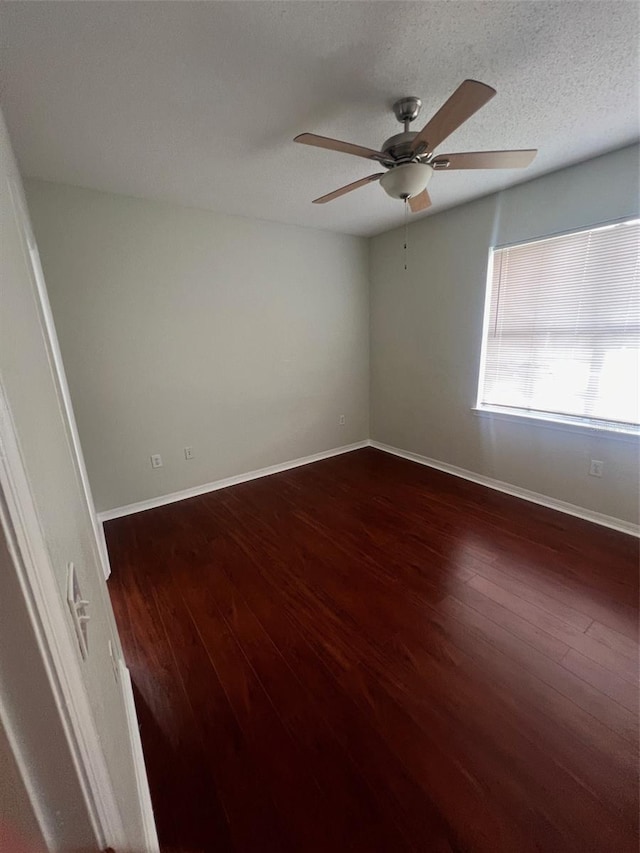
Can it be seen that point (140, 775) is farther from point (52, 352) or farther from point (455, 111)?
point (455, 111)

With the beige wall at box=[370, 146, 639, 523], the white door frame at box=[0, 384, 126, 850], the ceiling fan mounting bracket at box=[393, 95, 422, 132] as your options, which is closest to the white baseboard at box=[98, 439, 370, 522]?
the beige wall at box=[370, 146, 639, 523]

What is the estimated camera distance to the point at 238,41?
1229mm

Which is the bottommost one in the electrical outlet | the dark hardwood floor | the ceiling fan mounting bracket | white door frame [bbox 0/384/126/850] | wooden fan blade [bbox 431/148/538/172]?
the dark hardwood floor

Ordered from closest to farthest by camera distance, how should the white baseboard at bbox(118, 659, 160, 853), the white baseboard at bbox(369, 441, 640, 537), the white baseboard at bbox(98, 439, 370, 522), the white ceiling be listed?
the white baseboard at bbox(118, 659, 160, 853) → the white ceiling → the white baseboard at bbox(369, 441, 640, 537) → the white baseboard at bbox(98, 439, 370, 522)

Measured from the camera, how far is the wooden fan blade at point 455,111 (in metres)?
1.11

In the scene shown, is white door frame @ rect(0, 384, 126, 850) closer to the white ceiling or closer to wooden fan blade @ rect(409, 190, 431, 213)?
the white ceiling

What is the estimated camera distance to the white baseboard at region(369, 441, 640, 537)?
2.39m

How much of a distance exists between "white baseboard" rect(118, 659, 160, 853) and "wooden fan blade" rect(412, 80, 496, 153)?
7.45 feet

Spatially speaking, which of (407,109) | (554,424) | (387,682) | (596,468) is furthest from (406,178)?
(596,468)

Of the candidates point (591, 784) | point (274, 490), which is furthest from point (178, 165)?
point (591, 784)

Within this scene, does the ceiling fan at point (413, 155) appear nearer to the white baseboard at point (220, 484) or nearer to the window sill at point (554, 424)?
the window sill at point (554, 424)

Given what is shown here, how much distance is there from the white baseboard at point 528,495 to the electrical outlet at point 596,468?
284mm

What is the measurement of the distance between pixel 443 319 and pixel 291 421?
183 cm

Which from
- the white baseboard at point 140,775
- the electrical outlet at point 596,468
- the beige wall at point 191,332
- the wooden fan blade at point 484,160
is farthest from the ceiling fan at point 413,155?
the white baseboard at point 140,775
